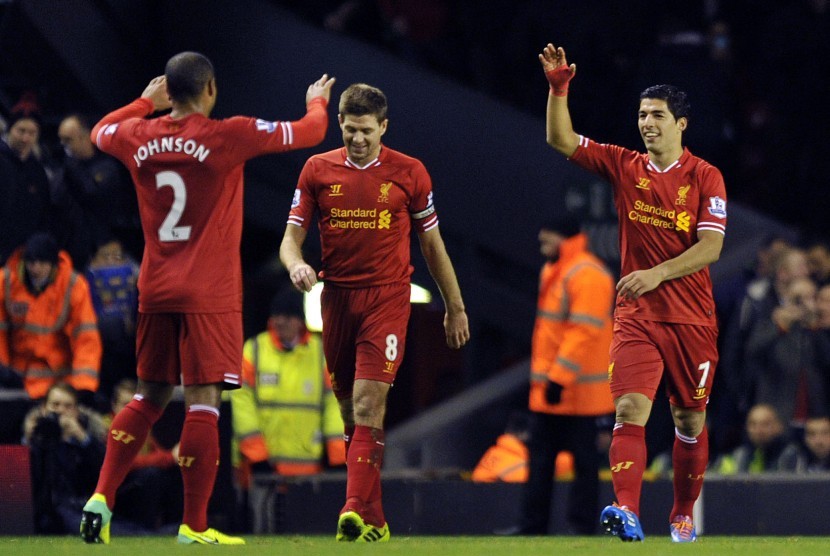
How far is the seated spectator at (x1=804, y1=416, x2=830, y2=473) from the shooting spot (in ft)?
44.0

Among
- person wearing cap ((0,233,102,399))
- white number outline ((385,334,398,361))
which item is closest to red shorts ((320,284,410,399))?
white number outline ((385,334,398,361))

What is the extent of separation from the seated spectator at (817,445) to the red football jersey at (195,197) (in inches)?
217

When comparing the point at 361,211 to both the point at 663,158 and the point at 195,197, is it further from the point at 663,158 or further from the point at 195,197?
the point at 663,158

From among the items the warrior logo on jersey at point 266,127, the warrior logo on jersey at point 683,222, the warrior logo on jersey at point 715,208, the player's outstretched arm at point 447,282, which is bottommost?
the player's outstretched arm at point 447,282

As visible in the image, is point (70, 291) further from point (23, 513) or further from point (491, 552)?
point (491, 552)

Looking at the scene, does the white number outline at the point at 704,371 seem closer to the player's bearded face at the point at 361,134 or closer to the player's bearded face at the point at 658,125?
the player's bearded face at the point at 658,125

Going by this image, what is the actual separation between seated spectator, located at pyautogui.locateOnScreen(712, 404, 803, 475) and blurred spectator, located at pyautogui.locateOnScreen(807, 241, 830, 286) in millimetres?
1424

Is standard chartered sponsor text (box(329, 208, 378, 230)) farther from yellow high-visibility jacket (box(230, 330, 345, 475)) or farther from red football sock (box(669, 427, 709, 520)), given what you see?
yellow high-visibility jacket (box(230, 330, 345, 475))

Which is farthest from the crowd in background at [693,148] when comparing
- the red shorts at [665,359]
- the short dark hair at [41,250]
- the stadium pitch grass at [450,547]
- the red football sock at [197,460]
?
the red shorts at [665,359]

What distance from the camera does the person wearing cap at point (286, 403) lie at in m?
13.2

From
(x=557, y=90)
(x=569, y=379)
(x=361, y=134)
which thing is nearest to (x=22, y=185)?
(x=569, y=379)

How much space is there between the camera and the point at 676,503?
10.2m

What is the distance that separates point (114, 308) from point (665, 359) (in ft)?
16.5

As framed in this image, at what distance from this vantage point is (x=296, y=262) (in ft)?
31.2
